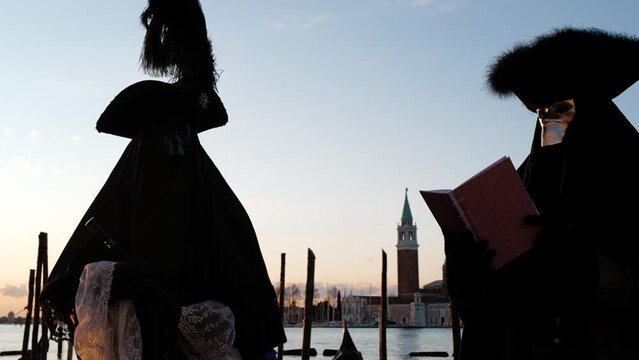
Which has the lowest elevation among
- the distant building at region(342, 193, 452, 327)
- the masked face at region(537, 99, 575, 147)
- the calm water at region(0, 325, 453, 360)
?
the calm water at region(0, 325, 453, 360)

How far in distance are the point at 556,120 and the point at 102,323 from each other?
1.56 metres

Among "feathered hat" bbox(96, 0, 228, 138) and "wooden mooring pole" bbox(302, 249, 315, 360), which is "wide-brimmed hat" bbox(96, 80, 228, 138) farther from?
"wooden mooring pole" bbox(302, 249, 315, 360)

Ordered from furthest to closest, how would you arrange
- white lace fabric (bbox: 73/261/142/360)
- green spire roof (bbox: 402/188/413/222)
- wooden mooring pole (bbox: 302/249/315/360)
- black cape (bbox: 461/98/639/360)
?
green spire roof (bbox: 402/188/413/222), wooden mooring pole (bbox: 302/249/315/360), white lace fabric (bbox: 73/261/142/360), black cape (bbox: 461/98/639/360)

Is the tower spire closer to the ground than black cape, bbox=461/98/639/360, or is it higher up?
higher up

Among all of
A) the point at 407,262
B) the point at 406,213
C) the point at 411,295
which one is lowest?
the point at 411,295

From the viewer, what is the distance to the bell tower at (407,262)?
393 feet

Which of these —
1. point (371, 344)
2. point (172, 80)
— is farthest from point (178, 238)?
point (371, 344)

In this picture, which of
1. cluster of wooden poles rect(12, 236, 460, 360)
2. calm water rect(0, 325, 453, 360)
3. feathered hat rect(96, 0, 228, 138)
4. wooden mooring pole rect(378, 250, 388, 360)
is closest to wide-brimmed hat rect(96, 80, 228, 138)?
feathered hat rect(96, 0, 228, 138)

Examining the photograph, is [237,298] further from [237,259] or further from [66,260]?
[66,260]

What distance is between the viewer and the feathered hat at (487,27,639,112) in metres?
2.25

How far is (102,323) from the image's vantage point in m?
2.24

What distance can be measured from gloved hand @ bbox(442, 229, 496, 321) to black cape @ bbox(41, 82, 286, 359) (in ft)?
2.29

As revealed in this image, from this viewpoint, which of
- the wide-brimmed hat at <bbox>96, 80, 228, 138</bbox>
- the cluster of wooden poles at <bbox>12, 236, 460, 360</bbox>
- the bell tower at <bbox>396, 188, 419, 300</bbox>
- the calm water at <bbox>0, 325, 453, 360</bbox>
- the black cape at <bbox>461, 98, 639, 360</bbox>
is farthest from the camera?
the bell tower at <bbox>396, 188, 419, 300</bbox>

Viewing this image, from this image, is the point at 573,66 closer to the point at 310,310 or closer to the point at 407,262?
the point at 310,310
